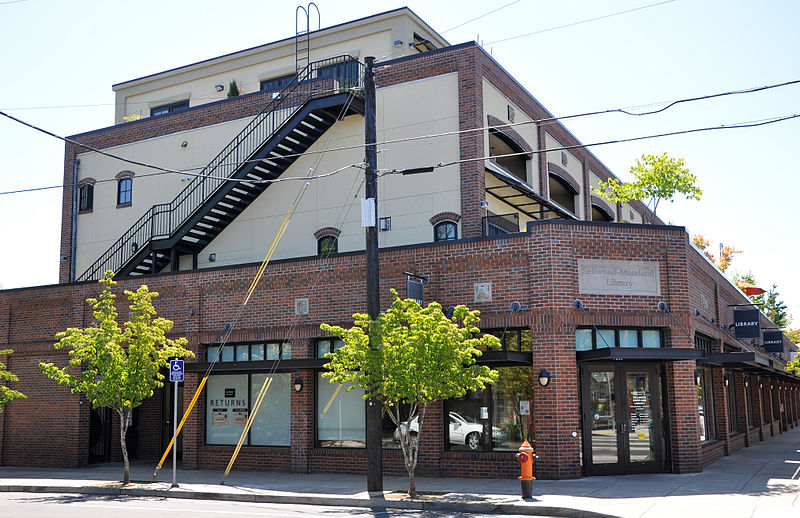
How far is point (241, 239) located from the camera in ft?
88.2

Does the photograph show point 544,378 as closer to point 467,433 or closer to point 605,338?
point 605,338

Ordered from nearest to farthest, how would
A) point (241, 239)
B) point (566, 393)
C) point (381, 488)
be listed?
point (381, 488) → point (566, 393) → point (241, 239)

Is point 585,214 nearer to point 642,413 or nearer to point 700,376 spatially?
point 700,376

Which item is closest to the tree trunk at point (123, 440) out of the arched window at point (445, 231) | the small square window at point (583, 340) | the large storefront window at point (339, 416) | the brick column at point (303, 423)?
the brick column at point (303, 423)

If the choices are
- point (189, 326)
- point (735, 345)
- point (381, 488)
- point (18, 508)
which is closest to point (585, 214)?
point (735, 345)

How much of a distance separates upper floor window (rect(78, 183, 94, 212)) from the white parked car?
18.5m

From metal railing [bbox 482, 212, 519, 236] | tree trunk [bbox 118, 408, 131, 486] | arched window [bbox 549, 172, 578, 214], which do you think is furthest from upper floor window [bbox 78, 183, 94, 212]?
arched window [bbox 549, 172, 578, 214]

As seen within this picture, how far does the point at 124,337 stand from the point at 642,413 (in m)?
12.7

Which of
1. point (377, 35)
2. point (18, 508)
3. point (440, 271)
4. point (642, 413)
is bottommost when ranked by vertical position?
point (18, 508)

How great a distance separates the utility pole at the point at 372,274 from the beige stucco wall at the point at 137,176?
1158 cm

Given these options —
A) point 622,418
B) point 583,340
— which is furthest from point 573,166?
point 622,418

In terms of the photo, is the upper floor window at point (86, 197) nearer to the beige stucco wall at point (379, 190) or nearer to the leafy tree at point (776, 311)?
the beige stucco wall at point (379, 190)

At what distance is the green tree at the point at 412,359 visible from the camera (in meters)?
15.1

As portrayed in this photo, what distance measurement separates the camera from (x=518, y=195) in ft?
85.3
